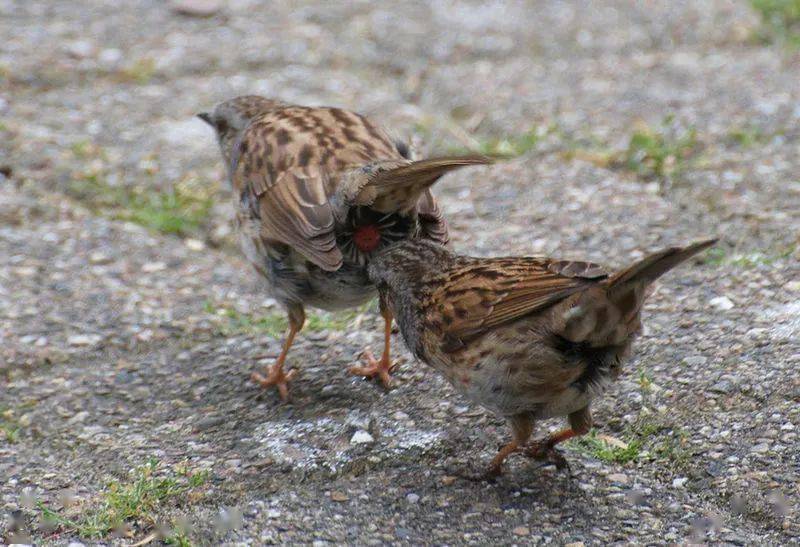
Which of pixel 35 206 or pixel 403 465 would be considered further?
pixel 35 206

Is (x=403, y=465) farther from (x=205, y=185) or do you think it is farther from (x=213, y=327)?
(x=205, y=185)

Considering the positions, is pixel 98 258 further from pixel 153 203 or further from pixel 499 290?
pixel 499 290

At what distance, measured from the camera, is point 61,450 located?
4410 millimetres

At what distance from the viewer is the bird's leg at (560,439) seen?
13.3 ft

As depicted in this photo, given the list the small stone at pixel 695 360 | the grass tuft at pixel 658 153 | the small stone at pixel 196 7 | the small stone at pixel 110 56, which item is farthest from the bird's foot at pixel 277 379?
the small stone at pixel 196 7

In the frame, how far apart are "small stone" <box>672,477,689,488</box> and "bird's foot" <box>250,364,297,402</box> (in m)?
1.66

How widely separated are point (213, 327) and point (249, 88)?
262cm

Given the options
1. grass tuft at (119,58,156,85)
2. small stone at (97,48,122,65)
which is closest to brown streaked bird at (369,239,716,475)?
grass tuft at (119,58,156,85)

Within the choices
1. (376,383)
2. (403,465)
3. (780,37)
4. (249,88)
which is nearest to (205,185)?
(249,88)

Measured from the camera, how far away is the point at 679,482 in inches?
153

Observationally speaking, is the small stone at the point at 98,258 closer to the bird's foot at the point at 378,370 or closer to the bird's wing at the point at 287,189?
the bird's wing at the point at 287,189

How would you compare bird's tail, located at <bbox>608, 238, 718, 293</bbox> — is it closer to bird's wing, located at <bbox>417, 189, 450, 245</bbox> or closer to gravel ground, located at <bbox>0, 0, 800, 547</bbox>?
gravel ground, located at <bbox>0, 0, 800, 547</bbox>

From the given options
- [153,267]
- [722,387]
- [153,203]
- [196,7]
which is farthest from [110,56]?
[722,387]

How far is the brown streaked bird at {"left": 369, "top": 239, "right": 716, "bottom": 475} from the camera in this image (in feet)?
12.1
